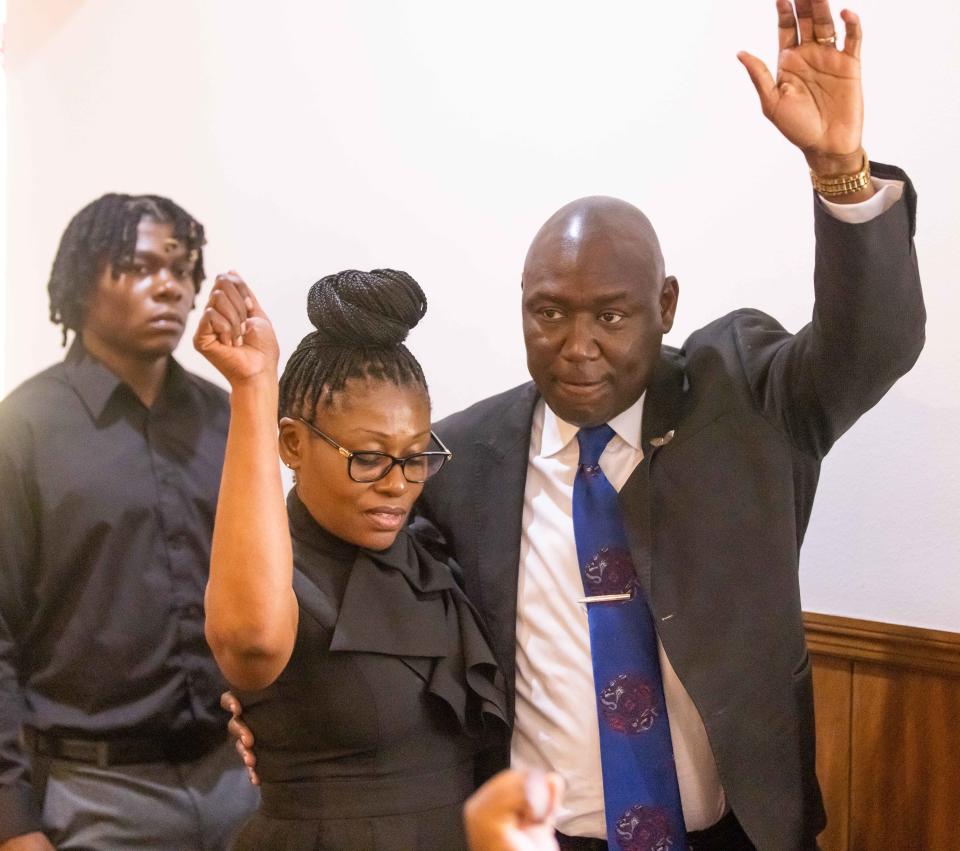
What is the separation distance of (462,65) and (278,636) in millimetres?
1470

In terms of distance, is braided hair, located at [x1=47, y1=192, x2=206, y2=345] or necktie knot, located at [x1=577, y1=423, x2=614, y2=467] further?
braided hair, located at [x1=47, y1=192, x2=206, y2=345]

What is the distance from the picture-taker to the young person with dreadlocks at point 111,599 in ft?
6.09

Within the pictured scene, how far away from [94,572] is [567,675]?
0.81 meters

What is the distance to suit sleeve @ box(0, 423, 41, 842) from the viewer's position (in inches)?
69.9

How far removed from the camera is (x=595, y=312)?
61.9 inches

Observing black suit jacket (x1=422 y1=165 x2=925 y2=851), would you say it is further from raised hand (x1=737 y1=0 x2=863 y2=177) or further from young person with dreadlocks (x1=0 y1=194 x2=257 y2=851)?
young person with dreadlocks (x1=0 y1=194 x2=257 y2=851)

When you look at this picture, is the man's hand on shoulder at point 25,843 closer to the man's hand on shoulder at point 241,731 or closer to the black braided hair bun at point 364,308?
the man's hand on shoulder at point 241,731

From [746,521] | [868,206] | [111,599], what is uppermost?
[868,206]

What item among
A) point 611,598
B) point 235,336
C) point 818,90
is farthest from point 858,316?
point 235,336

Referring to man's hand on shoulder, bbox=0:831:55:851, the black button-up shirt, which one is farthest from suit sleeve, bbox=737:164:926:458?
man's hand on shoulder, bbox=0:831:55:851

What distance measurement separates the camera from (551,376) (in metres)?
1.60

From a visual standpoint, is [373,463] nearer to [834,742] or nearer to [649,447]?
[649,447]

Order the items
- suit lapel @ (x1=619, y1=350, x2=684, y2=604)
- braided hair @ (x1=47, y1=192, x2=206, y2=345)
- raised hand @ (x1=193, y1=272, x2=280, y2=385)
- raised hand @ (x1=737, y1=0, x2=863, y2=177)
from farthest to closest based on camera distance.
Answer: braided hair @ (x1=47, y1=192, x2=206, y2=345), suit lapel @ (x1=619, y1=350, x2=684, y2=604), raised hand @ (x1=737, y1=0, x2=863, y2=177), raised hand @ (x1=193, y1=272, x2=280, y2=385)

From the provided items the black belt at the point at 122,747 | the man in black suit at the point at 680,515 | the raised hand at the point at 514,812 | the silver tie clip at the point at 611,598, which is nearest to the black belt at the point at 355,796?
the man in black suit at the point at 680,515
